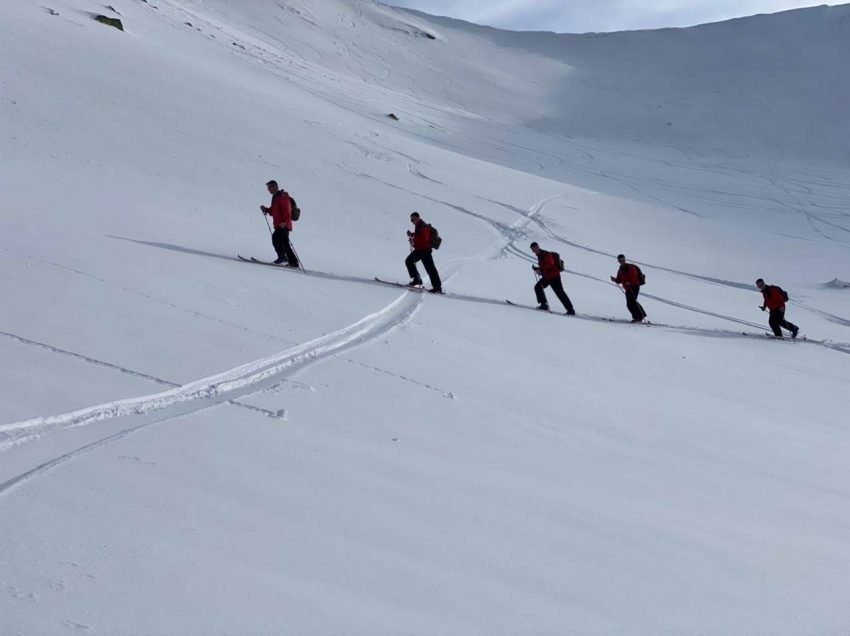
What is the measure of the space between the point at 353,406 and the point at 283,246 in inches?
210

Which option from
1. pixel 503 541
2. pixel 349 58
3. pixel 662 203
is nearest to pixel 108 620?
pixel 503 541

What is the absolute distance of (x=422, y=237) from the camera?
1135cm

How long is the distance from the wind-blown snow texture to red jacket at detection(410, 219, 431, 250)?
31.0 inches

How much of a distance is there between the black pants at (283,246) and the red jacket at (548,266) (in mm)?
3410

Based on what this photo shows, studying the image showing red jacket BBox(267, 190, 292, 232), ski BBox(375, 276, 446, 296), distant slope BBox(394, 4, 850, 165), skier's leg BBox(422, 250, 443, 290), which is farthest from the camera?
distant slope BBox(394, 4, 850, 165)

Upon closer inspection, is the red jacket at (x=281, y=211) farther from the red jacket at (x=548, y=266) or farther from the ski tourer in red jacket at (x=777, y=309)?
the ski tourer in red jacket at (x=777, y=309)

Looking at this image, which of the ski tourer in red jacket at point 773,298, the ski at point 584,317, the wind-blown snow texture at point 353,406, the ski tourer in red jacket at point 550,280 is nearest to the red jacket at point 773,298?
the ski tourer in red jacket at point 773,298

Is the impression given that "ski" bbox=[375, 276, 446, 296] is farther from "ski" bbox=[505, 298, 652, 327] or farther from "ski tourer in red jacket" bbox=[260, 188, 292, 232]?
"ski tourer in red jacket" bbox=[260, 188, 292, 232]

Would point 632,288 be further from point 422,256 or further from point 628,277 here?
point 422,256

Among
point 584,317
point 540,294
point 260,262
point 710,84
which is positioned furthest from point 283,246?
point 710,84

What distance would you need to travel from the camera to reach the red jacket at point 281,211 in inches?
420

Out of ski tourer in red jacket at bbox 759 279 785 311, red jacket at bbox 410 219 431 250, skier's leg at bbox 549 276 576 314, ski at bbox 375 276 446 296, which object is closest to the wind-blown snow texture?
ski at bbox 375 276 446 296

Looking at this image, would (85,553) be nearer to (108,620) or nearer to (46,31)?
(108,620)

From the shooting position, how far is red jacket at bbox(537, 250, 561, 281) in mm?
11672
